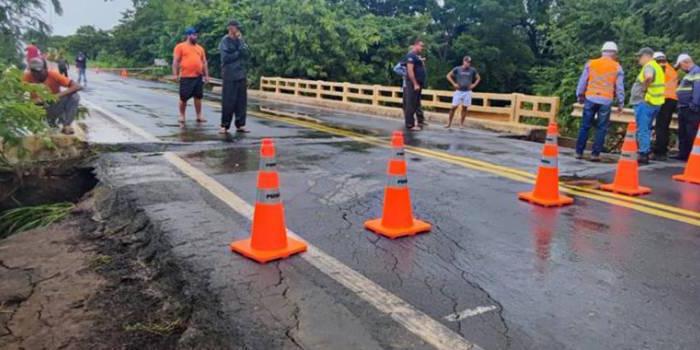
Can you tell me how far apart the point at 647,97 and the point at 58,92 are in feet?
29.6

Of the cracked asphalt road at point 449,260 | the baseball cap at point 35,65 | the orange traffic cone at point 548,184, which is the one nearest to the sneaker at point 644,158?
the cracked asphalt road at point 449,260

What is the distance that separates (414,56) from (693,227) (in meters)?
8.20

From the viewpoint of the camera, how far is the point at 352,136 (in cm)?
1080

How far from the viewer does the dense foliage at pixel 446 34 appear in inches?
752

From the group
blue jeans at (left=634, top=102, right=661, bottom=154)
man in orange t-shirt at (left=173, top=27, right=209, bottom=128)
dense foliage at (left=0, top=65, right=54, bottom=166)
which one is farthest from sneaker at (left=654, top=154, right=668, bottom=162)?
dense foliage at (left=0, top=65, right=54, bottom=166)

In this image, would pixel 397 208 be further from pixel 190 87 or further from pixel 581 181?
pixel 190 87

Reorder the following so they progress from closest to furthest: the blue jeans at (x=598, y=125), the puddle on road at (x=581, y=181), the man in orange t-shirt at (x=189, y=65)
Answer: the puddle on road at (x=581, y=181) → the blue jeans at (x=598, y=125) → the man in orange t-shirt at (x=189, y=65)

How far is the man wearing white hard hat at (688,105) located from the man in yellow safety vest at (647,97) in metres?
0.37

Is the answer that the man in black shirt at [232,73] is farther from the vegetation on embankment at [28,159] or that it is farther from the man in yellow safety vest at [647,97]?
the man in yellow safety vest at [647,97]

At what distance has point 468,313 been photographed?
321cm

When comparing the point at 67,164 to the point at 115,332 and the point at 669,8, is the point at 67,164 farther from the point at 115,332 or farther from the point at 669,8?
the point at 669,8

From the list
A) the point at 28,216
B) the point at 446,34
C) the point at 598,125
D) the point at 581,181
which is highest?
the point at 446,34

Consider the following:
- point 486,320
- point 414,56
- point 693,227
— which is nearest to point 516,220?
point 693,227

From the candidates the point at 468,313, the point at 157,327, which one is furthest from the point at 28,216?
the point at 468,313
